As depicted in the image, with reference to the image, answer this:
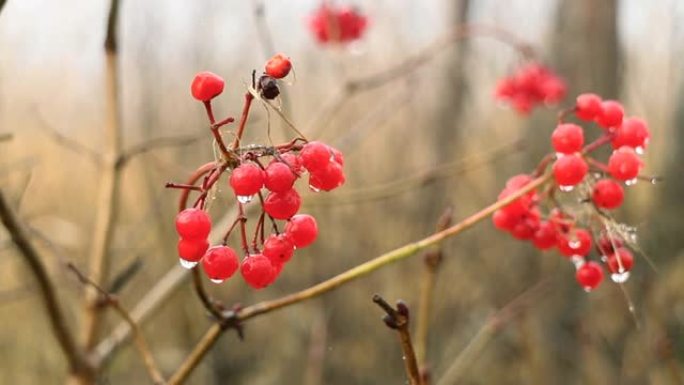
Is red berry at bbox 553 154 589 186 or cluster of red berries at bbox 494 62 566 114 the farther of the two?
cluster of red berries at bbox 494 62 566 114

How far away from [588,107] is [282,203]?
465mm

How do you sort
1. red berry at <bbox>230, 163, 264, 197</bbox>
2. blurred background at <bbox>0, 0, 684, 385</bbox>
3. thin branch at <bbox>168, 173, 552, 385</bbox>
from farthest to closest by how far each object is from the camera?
blurred background at <bbox>0, 0, 684, 385</bbox> < thin branch at <bbox>168, 173, 552, 385</bbox> < red berry at <bbox>230, 163, 264, 197</bbox>

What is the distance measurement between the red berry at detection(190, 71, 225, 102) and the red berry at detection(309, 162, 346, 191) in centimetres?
12

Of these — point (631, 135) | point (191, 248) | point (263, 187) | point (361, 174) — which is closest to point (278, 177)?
point (263, 187)

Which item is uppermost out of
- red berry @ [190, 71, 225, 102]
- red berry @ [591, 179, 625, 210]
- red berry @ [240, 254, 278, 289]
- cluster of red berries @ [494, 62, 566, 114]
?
red berry @ [190, 71, 225, 102]

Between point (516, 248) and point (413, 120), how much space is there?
1.12 metres

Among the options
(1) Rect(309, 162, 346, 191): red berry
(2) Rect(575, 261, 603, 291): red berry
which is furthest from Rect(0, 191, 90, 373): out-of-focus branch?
(2) Rect(575, 261, 603, 291): red berry

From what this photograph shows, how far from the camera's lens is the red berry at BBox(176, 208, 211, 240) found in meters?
0.89

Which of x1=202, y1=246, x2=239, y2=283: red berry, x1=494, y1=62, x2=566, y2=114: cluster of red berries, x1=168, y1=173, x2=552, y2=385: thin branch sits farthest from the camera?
x1=494, y1=62, x2=566, y2=114: cluster of red berries

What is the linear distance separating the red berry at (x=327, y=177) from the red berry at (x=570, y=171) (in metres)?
0.31

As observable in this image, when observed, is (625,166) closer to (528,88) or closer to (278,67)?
(278,67)

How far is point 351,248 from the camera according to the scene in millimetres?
4406

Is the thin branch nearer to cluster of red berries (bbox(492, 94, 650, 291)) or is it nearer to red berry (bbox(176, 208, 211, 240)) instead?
cluster of red berries (bbox(492, 94, 650, 291))

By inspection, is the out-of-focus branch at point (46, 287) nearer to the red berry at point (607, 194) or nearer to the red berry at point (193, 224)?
the red berry at point (193, 224)
